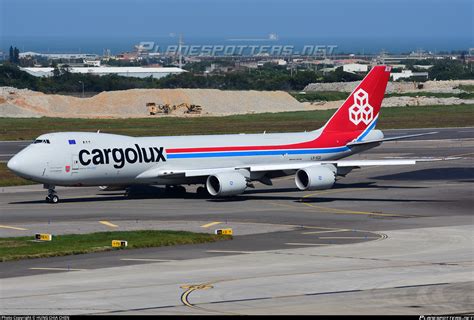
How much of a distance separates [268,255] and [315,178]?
20941mm

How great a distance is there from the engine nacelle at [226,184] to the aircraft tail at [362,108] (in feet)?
31.3

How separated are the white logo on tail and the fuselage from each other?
1704 millimetres

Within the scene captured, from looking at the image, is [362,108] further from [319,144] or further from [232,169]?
[232,169]

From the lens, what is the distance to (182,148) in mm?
65688

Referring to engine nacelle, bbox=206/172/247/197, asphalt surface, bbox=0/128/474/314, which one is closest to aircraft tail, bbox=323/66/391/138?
asphalt surface, bbox=0/128/474/314

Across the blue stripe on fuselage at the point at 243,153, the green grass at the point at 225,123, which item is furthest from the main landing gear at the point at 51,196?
the green grass at the point at 225,123

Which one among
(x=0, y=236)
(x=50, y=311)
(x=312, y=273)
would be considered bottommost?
(x=50, y=311)

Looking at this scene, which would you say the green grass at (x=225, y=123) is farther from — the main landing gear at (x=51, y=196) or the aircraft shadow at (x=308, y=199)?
the main landing gear at (x=51, y=196)

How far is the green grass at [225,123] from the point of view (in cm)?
12069

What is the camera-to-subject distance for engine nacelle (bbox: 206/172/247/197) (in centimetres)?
6334

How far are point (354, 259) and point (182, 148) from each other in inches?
991

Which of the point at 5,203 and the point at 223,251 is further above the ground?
the point at 5,203

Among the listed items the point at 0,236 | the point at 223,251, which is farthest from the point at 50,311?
the point at 0,236

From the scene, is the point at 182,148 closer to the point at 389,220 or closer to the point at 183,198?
the point at 183,198
